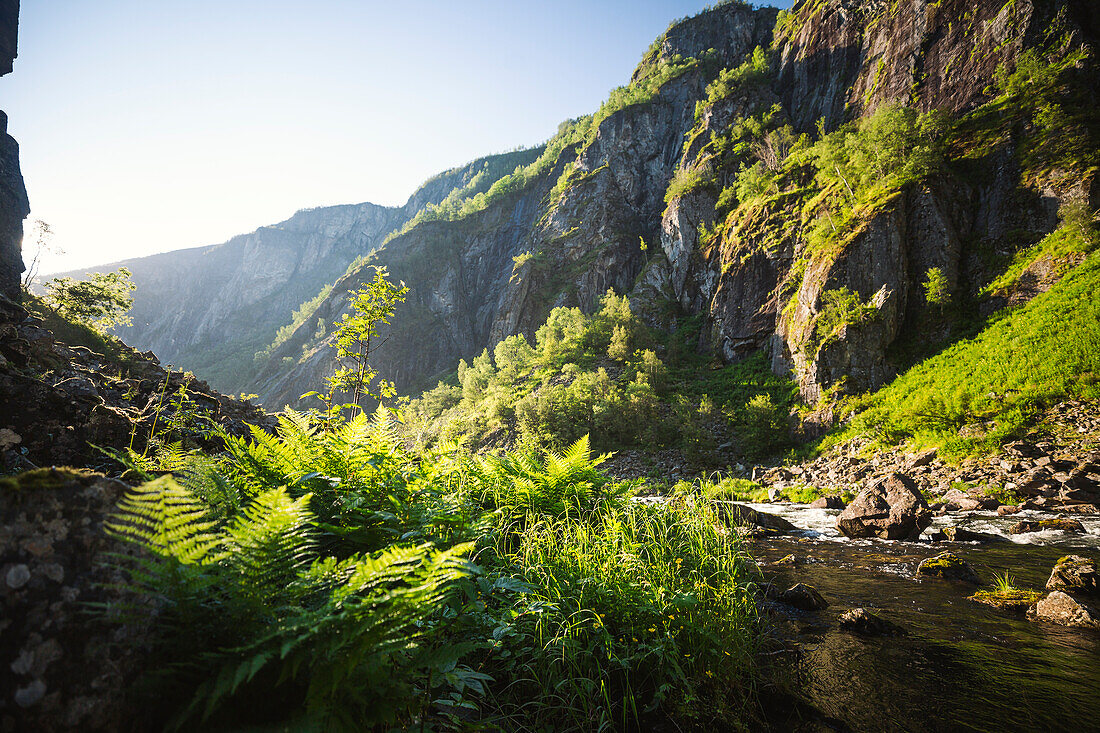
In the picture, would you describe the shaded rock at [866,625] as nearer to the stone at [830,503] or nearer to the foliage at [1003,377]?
the stone at [830,503]

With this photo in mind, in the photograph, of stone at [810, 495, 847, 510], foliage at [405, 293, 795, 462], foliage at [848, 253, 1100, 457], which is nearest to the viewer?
stone at [810, 495, 847, 510]

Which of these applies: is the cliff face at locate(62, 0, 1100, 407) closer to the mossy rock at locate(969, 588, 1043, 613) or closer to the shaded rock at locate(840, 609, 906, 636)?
the mossy rock at locate(969, 588, 1043, 613)

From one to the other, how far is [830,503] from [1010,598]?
9.63 meters

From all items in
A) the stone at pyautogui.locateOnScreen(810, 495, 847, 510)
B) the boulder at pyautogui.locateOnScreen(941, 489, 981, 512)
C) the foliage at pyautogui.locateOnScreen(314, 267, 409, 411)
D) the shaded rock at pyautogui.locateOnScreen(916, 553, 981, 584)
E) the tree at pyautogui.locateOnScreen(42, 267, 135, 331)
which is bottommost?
the stone at pyautogui.locateOnScreen(810, 495, 847, 510)

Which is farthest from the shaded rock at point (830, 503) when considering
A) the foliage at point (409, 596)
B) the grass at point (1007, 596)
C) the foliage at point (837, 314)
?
the foliage at point (837, 314)

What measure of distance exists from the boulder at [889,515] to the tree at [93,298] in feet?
128

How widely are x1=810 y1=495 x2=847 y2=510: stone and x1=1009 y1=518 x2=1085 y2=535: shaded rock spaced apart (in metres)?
4.70

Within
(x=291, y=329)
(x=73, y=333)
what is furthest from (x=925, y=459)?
(x=291, y=329)

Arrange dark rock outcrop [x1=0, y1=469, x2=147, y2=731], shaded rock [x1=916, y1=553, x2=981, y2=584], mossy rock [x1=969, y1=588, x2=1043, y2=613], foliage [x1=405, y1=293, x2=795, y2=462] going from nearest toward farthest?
1. dark rock outcrop [x1=0, y1=469, x2=147, y2=731]
2. mossy rock [x1=969, y1=588, x2=1043, y2=613]
3. shaded rock [x1=916, y1=553, x2=981, y2=584]
4. foliage [x1=405, y1=293, x2=795, y2=462]

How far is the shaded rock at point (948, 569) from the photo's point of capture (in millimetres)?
6926

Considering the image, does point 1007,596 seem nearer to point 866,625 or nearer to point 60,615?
point 866,625

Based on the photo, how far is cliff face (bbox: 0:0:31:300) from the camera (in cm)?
2903

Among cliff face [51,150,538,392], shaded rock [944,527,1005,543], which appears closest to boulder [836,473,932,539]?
shaded rock [944,527,1005,543]

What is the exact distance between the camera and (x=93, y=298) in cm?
2764
